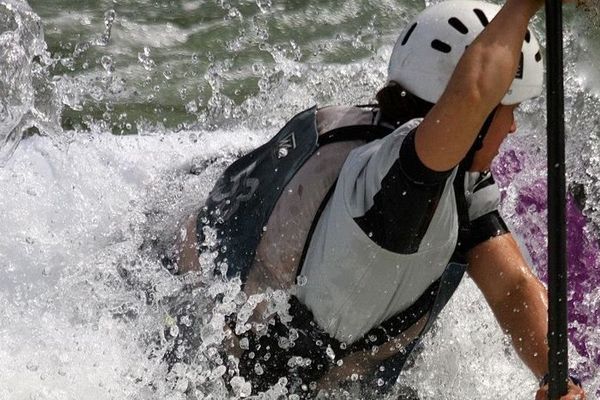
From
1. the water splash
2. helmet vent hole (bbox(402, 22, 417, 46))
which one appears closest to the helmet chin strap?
helmet vent hole (bbox(402, 22, 417, 46))

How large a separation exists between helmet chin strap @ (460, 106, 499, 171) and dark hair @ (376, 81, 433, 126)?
132 millimetres

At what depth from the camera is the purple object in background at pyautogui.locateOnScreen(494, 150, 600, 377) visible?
3477 mm

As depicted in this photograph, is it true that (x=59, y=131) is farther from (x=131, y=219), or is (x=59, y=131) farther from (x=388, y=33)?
(x=388, y=33)

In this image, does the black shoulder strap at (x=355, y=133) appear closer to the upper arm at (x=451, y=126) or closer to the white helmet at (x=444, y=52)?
the white helmet at (x=444, y=52)

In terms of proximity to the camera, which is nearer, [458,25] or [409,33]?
[458,25]

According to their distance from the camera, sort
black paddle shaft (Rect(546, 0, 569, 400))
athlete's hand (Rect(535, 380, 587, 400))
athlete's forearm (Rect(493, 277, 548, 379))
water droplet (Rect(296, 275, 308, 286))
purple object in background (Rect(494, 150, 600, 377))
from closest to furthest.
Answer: black paddle shaft (Rect(546, 0, 569, 400)) < athlete's hand (Rect(535, 380, 587, 400)) < water droplet (Rect(296, 275, 308, 286)) < athlete's forearm (Rect(493, 277, 548, 379)) < purple object in background (Rect(494, 150, 600, 377))

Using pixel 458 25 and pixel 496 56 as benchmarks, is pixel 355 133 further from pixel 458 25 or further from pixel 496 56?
pixel 496 56

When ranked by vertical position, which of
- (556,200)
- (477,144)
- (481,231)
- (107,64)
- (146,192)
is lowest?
(107,64)

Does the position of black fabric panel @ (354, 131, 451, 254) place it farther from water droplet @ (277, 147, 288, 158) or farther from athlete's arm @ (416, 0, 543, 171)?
water droplet @ (277, 147, 288, 158)

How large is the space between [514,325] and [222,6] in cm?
337

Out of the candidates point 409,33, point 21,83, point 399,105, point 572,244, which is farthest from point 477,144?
point 21,83

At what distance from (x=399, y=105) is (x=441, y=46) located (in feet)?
0.53

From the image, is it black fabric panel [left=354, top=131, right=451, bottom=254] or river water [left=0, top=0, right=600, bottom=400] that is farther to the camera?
river water [left=0, top=0, right=600, bottom=400]

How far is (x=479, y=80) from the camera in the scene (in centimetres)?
204
